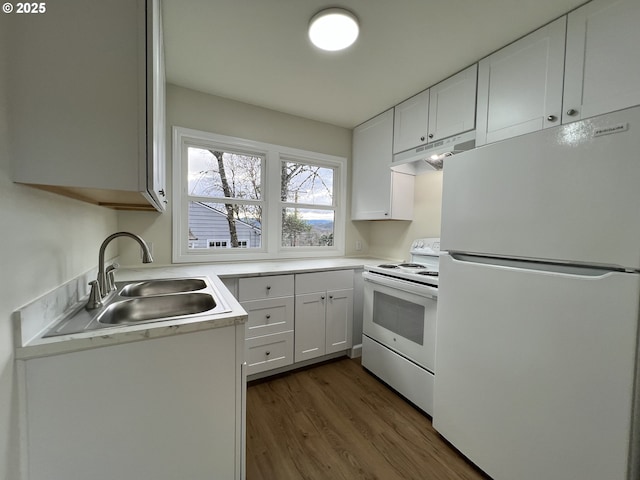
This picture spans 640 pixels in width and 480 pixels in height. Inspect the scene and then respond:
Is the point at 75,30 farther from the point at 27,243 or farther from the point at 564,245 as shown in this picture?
the point at 564,245

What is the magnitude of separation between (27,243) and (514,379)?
1.90 meters

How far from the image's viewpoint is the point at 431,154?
82.8 inches

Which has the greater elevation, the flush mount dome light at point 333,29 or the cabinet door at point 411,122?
the flush mount dome light at point 333,29

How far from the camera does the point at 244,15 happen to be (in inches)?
57.0

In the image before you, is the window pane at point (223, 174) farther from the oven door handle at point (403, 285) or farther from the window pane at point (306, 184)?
the oven door handle at point (403, 285)

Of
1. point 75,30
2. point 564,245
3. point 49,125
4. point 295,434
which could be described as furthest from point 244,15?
point 295,434

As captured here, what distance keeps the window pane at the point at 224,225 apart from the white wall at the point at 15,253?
4.29 ft

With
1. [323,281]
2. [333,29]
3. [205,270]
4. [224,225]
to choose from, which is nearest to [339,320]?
[323,281]

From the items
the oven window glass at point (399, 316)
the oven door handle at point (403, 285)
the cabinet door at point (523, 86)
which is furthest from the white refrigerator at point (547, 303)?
the cabinet door at point (523, 86)

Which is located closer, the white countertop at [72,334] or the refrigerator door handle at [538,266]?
the white countertop at [72,334]

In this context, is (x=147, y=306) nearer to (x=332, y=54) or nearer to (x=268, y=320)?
(x=268, y=320)

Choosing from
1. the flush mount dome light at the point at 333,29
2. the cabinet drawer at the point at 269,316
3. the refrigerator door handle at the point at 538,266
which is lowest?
the cabinet drawer at the point at 269,316

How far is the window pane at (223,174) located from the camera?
7.75 ft

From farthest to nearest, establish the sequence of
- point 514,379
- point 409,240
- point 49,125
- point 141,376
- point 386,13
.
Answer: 1. point 409,240
2. point 386,13
3. point 514,379
4. point 141,376
5. point 49,125
